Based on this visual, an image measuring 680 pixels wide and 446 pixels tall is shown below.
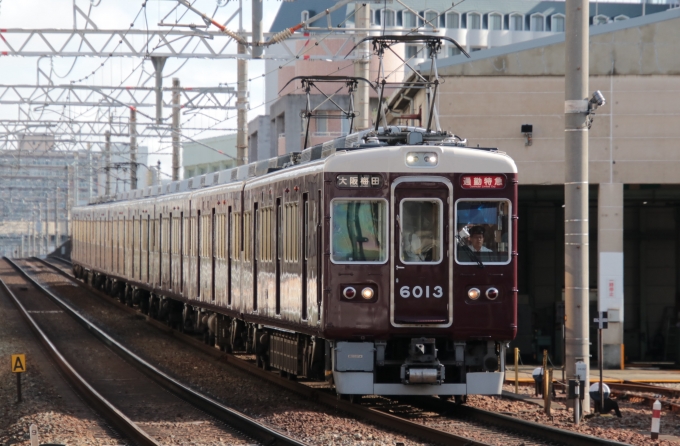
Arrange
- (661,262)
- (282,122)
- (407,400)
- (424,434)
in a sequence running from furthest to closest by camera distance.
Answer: (282,122), (661,262), (407,400), (424,434)

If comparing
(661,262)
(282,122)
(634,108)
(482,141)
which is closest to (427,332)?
(482,141)

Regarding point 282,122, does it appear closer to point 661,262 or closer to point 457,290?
point 661,262

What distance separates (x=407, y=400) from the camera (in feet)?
43.5

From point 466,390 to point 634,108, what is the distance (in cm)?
1079

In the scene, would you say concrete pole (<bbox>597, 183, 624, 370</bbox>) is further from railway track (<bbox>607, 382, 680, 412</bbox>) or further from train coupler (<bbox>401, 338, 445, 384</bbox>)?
train coupler (<bbox>401, 338, 445, 384</bbox>)

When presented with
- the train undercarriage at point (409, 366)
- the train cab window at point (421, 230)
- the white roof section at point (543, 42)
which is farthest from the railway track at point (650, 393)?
the white roof section at point (543, 42)

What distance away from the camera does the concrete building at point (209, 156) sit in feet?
233

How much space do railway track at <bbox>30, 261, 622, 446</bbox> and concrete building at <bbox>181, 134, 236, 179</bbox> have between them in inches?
2200

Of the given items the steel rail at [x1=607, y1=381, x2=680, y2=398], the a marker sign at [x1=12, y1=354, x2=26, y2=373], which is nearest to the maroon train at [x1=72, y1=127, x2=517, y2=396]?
the a marker sign at [x1=12, y1=354, x2=26, y2=373]

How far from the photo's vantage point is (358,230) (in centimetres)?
1181

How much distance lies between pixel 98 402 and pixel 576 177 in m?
6.08

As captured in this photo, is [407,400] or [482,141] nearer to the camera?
[407,400]

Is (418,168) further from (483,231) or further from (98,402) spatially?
(98,402)

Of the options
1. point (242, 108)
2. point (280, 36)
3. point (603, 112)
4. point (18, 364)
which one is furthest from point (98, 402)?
point (242, 108)
